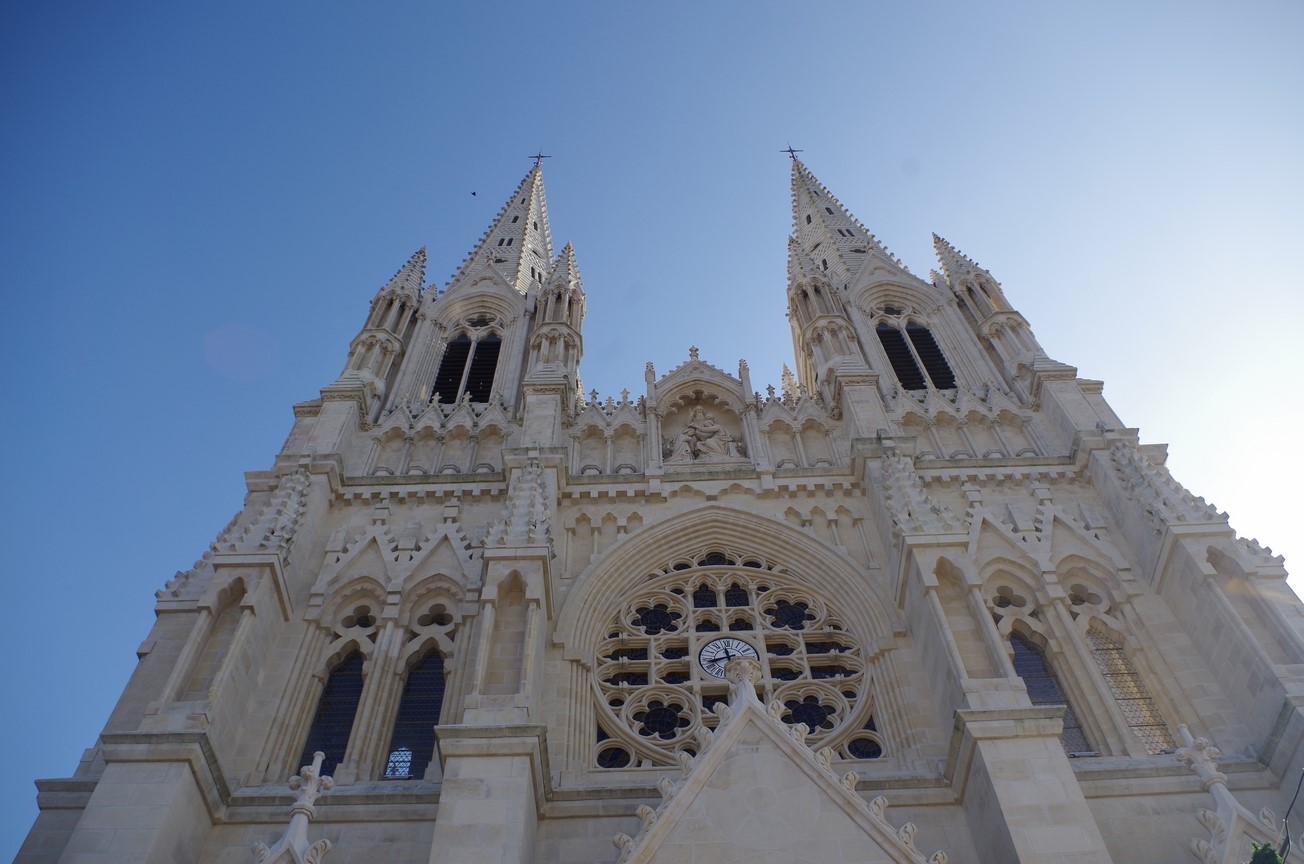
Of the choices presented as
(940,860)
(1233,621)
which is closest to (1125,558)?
(1233,621)

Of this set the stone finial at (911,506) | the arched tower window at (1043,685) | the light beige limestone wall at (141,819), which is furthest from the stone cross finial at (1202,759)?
the light beige limestone wall at (141,819)

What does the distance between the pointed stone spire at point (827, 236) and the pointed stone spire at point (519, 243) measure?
26.0ft

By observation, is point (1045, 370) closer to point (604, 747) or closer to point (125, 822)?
point (604, 747)

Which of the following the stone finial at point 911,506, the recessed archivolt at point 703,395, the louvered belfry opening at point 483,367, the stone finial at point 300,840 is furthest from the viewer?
the louvered belfry opening at point 483,367

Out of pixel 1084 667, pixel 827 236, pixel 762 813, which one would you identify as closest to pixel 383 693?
pixel 762 813

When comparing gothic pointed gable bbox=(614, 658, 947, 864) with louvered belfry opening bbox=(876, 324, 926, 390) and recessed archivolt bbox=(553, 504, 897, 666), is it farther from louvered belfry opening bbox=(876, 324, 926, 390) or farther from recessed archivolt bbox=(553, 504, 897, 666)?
louvered belfry opening bbox=(876, 324, 926, 390)

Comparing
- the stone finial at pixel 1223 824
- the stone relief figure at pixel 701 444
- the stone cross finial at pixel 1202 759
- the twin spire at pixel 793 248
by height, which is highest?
the twin spire at pixel 793 248

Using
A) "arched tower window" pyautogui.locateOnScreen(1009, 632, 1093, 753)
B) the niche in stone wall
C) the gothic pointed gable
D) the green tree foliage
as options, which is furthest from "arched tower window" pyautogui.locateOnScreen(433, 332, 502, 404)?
the green tree foliage

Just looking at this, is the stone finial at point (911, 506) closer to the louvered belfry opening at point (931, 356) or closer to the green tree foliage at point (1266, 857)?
the louvered belfry opening at point (931, 356)

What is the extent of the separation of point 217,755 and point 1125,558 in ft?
45.1

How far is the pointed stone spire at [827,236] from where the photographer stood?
30125 mm

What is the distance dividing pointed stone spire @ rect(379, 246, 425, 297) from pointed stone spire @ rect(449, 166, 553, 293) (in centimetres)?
96

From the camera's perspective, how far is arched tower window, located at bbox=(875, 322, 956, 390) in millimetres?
24641

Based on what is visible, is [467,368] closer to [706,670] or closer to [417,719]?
[417,719]
